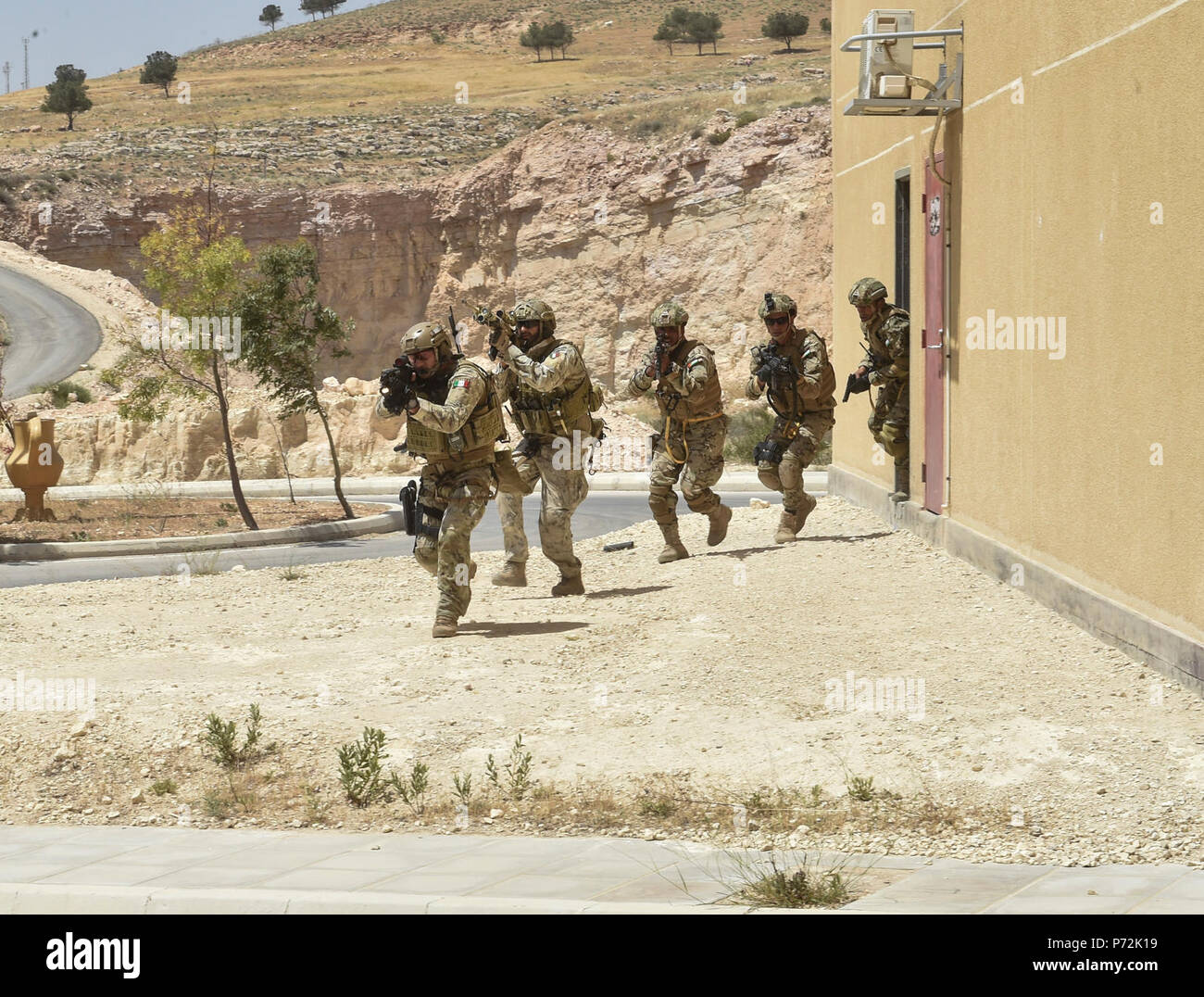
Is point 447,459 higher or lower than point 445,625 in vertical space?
higher

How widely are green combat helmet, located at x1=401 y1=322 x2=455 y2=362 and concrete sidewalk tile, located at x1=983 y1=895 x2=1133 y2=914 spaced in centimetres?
554

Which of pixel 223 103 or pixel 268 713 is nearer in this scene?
pixel 268 713

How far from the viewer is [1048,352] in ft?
28.8

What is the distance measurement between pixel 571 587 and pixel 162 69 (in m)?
80.4

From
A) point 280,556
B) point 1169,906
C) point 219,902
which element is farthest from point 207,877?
point 280,556

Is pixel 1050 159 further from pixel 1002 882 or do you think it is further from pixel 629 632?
pixel 1002 882

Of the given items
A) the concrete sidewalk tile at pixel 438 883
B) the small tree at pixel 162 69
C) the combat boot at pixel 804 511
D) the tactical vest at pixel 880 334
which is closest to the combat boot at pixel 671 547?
the combat boot at pixel 804 511

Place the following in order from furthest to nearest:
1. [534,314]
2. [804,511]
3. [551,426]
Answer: [804,511] < [551,426] < [534,314]

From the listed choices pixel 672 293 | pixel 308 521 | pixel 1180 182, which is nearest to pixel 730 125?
pixel 672 293

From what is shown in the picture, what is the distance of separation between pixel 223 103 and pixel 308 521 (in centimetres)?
5079

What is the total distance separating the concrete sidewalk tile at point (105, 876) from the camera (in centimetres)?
493

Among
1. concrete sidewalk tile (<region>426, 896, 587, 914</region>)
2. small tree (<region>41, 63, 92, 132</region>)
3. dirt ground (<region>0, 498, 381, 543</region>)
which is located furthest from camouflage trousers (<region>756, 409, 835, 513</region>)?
small tree (<region>41, 63, 92, 132</region>)

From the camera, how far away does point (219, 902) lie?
4609 millimetres

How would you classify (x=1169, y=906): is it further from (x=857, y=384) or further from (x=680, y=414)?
(x=857, y=384)
